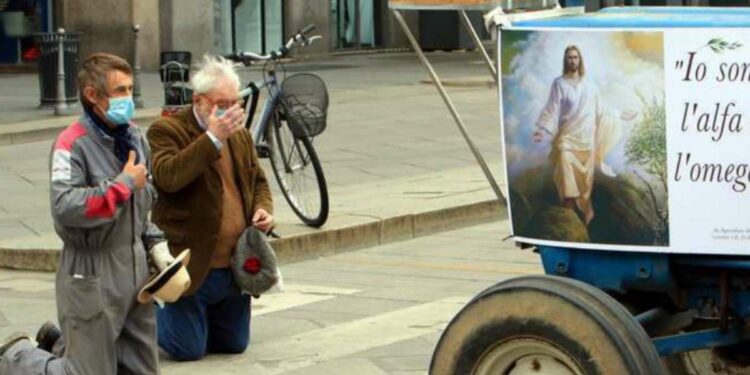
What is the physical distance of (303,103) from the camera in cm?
1145

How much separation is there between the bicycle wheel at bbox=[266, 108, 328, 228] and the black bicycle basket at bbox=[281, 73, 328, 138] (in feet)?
0.50

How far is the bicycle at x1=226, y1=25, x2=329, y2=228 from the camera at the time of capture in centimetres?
1142

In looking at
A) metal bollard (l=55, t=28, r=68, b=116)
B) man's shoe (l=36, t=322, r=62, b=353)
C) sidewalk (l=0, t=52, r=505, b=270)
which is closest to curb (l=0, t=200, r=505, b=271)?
sidewalk (l=0, t=52, r=505, b=270)

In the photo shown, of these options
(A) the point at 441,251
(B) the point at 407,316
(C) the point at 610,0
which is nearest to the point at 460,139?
(C) the point at 610,0

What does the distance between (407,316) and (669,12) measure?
11.6 feet

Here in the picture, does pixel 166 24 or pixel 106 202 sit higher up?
pixel 106 202

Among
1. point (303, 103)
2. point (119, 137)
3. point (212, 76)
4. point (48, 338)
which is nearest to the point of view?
point (119, 137)

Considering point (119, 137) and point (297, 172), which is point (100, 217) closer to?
point (119, 137)

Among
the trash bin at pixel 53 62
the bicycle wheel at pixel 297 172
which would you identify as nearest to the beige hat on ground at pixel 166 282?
the bicycle wheel at pixel 297 172

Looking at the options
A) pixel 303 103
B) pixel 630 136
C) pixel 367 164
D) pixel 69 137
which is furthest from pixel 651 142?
pixel 367 164

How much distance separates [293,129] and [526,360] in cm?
569

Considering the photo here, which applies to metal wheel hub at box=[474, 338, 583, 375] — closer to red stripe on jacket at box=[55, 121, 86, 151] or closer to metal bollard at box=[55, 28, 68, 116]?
red stripe on jacket at box=[55, 121, 86, 151]

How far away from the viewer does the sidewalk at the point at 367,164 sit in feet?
38.4

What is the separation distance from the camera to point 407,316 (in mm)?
9414
